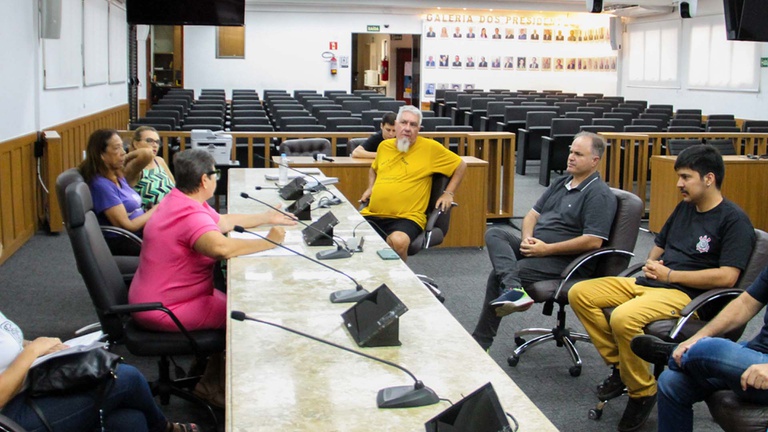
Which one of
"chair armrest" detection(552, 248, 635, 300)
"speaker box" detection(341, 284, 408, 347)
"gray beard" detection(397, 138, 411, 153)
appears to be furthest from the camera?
"gray beard" detection(397, 138, 411, 153)

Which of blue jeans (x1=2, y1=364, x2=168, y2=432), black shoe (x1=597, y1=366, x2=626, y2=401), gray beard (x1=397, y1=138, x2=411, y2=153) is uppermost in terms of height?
gray beard (x1=397, y1=138, x2=411, y2=153)

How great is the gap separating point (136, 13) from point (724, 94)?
11.8 meters

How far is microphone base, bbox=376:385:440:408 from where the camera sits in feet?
6.40

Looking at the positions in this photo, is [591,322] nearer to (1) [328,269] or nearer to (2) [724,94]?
(1) [328,269]

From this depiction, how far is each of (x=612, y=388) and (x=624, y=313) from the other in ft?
1.34

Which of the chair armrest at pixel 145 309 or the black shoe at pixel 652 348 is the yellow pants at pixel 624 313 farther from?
the chair armrest at pixel 145 309

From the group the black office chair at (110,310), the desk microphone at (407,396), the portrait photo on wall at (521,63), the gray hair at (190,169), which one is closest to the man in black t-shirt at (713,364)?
the desk microphone at (407,396)

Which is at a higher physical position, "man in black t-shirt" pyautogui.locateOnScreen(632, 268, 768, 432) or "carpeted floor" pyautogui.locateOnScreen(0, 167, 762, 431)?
"man in black t-shirt" pyautogui.locateOnScreen(632, 268, 768, 432)

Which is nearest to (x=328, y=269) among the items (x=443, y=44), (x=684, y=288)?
(x=684, y=288)

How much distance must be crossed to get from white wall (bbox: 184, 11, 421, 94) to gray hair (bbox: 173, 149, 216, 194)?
1901cm

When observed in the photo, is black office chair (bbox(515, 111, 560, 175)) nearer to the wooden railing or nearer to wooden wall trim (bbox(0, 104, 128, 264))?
the wooden railing

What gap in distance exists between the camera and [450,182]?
5418 millimetres

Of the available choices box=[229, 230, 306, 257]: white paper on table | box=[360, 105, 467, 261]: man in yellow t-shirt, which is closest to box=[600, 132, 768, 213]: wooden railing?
box=[360, 105, 467, 261]: man in yellow t-shirt

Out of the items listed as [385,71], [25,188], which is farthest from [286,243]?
[385,71]
